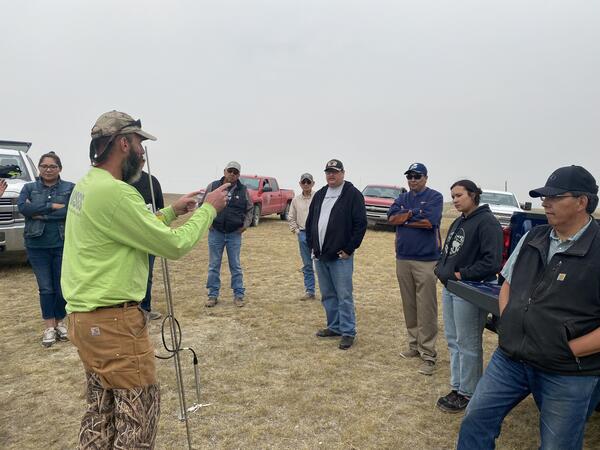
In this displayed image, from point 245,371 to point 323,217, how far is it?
1907 mm

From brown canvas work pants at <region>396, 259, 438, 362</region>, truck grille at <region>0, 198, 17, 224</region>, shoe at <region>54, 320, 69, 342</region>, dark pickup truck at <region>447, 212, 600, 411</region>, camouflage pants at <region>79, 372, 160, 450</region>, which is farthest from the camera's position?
truck grille at <region>0, 198, 17, 224</region>

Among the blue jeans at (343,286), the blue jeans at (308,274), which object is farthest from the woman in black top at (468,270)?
the blue jeans at (308,274)

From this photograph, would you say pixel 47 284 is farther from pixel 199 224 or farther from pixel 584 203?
pixel 584 203

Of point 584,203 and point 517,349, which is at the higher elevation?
point 584,203

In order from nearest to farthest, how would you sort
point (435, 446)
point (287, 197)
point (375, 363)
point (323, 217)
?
1. point (435, 446)
2. point (375, 363)
3. point (323, 217)
4. point (287, 197)

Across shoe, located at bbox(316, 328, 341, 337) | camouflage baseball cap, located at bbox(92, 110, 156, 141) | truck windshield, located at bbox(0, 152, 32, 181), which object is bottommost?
shoe, located at bbox(316, 328, 341, 337)

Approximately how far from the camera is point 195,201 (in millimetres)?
2609

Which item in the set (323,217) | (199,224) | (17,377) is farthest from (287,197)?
(199,224)

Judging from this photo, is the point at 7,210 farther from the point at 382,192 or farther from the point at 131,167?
the point at 382,192

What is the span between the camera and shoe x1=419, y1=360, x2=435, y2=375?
4316 millimetres

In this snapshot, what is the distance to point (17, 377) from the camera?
4094 mm

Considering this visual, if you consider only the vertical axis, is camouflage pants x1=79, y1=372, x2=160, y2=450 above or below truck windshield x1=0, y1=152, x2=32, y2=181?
below

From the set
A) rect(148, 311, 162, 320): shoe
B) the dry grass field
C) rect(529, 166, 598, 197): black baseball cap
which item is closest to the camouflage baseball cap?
rect(529, 166, 598, 197): black baseball cap

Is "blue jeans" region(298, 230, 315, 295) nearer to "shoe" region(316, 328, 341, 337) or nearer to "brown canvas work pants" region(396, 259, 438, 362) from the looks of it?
"shoe" region(316, 328, 341, 337)
